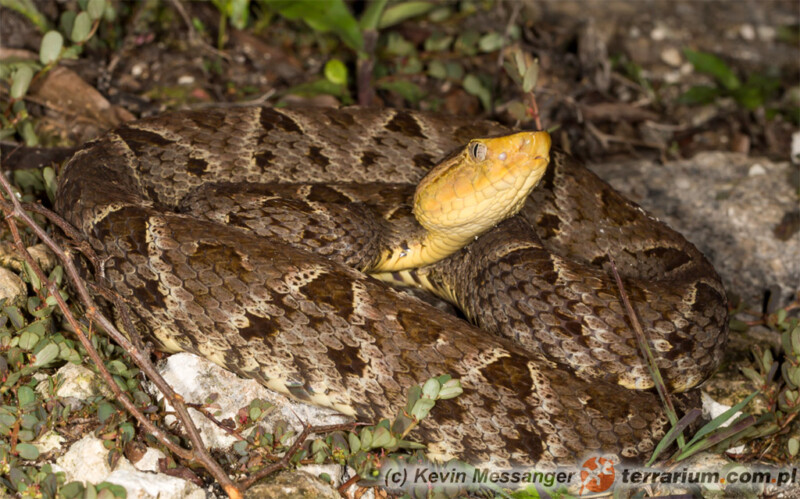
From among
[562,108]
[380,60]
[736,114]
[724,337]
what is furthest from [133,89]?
[736,114]

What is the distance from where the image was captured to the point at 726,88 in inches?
303

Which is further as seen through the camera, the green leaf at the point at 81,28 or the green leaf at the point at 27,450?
the green leaf at the point at 81,28

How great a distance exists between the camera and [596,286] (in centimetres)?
431

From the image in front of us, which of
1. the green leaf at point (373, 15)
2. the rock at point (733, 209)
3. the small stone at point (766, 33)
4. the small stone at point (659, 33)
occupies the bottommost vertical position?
the rock at point (733, 209)

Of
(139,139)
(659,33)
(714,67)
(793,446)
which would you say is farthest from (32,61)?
(659,33)

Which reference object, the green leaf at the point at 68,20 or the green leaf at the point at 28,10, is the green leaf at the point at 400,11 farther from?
the green leaf at the point at 28,10

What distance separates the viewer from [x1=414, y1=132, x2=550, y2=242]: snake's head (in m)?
4.29

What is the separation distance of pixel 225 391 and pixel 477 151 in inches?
73.3

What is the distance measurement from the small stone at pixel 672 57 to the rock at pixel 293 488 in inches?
247

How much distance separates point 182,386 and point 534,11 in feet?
19.4

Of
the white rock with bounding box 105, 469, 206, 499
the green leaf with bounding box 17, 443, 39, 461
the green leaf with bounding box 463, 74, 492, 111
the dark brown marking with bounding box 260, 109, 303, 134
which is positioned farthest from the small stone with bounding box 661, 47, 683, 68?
the green leaf with bounding box 17, 443, 39, 461

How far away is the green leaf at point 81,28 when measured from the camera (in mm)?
5699

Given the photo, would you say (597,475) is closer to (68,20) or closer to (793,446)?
(793,446)

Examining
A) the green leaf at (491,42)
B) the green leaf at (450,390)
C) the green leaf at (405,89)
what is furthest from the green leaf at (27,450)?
the green leaf at (491,42)
